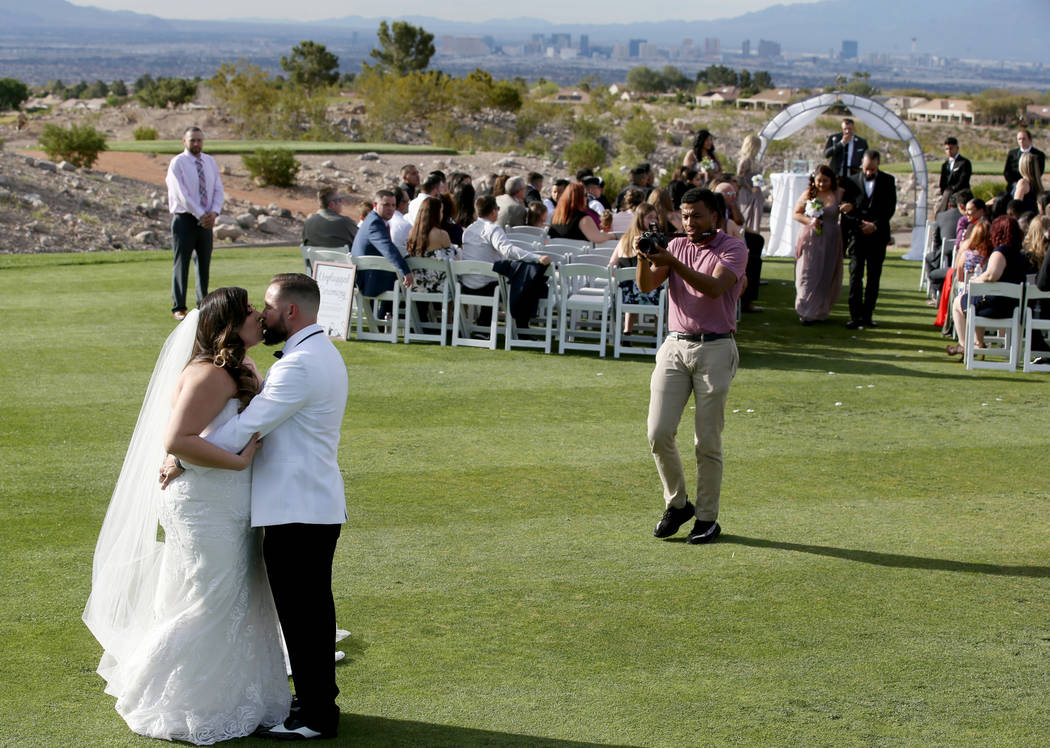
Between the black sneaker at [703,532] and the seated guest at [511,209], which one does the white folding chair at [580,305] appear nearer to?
the seated guest at [511,209]

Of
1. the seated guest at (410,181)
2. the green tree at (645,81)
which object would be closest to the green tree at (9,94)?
the seated guest at (410,181)

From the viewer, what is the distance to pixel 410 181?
1495 centimetres

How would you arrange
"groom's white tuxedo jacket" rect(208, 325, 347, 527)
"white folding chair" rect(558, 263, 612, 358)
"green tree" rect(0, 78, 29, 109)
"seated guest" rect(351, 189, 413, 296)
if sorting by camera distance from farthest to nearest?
"green tree" rect(0, 78, 29, 109) < "seated guest" rect(351, 189, 413, 296) < "white folding chair" rect(558, 263, 612, 358) < "groom's white tuxedo jacket" rect(208, 325, 347, 527)

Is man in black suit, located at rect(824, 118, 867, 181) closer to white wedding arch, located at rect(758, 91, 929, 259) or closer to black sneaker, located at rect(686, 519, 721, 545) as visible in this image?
white wedding arch, located at rect(758, 91, 929, 259)

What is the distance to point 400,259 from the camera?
41.1 ft

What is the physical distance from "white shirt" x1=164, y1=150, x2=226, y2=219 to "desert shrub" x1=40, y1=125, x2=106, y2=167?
20573 millimetres

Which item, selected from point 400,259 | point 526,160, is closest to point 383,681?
point 400,259

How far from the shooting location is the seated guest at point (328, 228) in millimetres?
13477

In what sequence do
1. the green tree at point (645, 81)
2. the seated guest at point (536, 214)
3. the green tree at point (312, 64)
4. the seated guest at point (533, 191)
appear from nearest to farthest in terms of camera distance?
the seated guest at point (536, 214) < the seated guest at point (533, 191) < the green tree at point (312, 64) < the green tree at point (645, 81)

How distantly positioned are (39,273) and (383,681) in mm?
13717

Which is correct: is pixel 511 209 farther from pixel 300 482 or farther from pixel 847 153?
pixel 300 482

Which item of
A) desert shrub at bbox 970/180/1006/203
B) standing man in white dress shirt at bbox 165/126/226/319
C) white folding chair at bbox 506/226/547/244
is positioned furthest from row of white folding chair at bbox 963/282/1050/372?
desert shrub at bbox 970/180/1006/203

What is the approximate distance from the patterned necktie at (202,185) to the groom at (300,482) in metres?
9.06

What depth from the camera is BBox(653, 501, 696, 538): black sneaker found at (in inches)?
276
